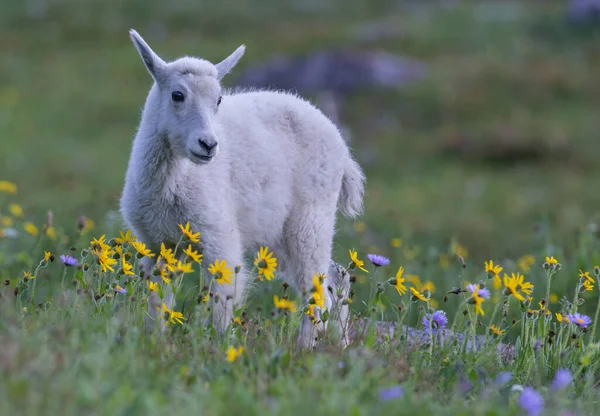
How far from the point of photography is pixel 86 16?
33.6 metres

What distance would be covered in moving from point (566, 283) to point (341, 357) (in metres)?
4.53

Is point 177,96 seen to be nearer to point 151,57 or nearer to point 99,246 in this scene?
point 151,57

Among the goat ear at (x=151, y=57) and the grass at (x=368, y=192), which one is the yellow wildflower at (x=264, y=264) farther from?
the goat ear at (x=151, y=57)

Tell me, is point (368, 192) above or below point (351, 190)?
above

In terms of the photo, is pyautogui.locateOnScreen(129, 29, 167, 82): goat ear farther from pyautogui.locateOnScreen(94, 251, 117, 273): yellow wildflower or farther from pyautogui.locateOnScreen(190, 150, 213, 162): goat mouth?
pyautogui.locateOnScreen(94, 251, 117, 273): yellow wildflower

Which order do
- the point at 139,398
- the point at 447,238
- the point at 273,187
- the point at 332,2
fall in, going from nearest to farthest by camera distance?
the point at 139,398, the point at 273,187, the point at 447,238, the point at 332,2

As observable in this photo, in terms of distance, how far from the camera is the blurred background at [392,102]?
1390 centimetres

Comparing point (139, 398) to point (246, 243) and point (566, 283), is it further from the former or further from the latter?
point (566, 283)

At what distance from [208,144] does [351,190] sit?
1995 millimetres

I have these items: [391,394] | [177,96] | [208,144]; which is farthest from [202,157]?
[391,394]

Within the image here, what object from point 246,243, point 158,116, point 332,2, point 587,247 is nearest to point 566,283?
point 587,247

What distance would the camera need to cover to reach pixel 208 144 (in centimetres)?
530

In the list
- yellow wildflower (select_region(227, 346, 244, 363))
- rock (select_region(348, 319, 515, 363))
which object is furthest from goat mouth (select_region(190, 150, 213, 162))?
yellow wildflower (select_region(227, 346, 244, 363))

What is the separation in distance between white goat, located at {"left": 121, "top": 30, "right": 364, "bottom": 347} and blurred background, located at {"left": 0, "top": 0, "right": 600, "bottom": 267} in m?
2.52
